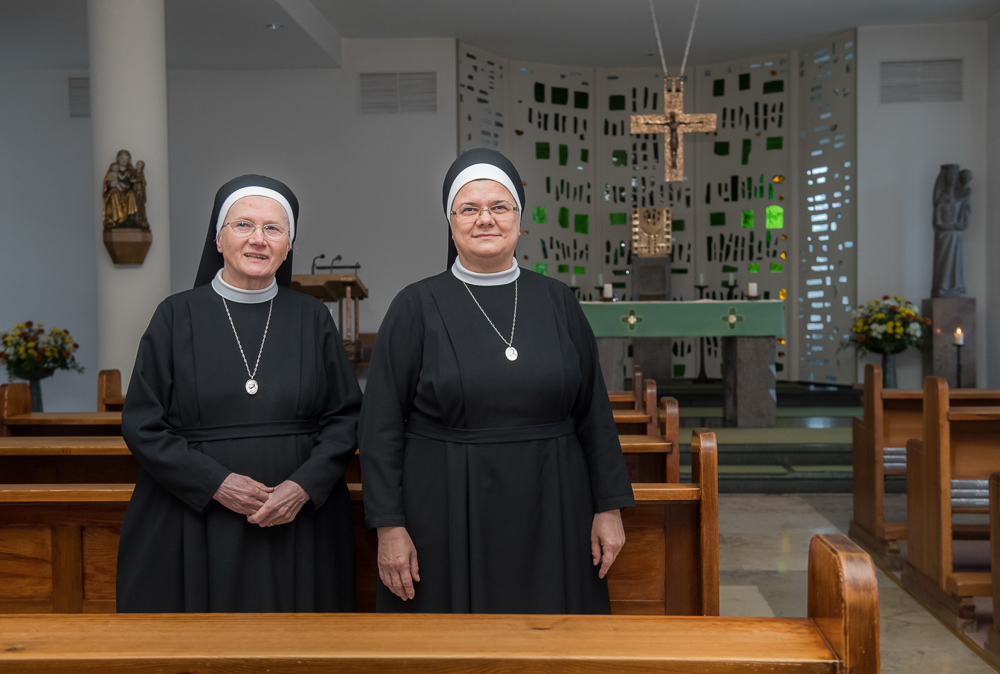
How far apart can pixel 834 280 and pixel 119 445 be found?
27.1 feet

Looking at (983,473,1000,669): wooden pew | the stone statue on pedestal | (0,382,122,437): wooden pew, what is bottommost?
(983,473,1000,669): wooden pew

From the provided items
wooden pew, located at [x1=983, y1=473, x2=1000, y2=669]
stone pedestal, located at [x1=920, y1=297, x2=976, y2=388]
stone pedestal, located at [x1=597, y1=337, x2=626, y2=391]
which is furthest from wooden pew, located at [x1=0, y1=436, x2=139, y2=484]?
stone pedestal, located at [x1=920, y1=297, x2=976, y2=388]

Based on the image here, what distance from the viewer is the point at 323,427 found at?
1.91 metres

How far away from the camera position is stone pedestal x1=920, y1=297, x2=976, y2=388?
797 centimetres

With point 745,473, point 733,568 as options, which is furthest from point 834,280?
point 733,568

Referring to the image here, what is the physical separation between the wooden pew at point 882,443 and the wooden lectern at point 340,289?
12.8 feet

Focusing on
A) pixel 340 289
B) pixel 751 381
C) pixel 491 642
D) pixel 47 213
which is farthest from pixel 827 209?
pixel 491 642

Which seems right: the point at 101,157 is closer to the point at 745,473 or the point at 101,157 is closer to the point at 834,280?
the point at 745,473

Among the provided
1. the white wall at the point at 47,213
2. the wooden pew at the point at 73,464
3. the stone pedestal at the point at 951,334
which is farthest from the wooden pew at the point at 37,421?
the stone pedestal at the point at 951,334

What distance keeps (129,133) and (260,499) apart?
436 centimetres

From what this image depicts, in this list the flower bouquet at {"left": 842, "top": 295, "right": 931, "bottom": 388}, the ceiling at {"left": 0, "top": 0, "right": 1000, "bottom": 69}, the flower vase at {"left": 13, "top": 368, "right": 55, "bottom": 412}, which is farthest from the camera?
the flower bouquet at {"left": 842, "top": 295, "right": 931, "bottom": 388}

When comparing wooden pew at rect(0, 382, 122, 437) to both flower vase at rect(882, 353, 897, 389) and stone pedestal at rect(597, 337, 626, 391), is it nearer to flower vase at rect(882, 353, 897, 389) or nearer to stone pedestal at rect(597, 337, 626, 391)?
stone pedestal at rect(597, 337, 626, 391)

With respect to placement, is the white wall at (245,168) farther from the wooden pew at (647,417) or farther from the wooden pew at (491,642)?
the wooden pew at (491,642)

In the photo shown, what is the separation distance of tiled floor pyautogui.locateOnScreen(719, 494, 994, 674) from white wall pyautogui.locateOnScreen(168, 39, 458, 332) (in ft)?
15.0
